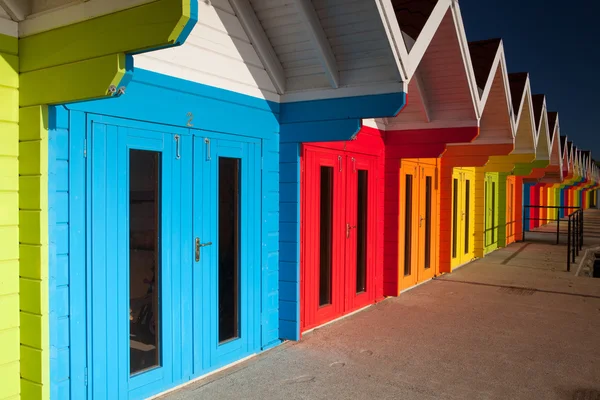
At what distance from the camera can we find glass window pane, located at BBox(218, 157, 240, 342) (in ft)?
16.7

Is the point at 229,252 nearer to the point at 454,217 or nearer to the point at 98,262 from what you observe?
the point at 98,262

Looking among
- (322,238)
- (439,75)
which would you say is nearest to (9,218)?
(322,238)

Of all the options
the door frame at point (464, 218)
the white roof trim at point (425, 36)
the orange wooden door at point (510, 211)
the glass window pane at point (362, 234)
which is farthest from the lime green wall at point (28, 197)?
the orange wooden door at point (510, 211)

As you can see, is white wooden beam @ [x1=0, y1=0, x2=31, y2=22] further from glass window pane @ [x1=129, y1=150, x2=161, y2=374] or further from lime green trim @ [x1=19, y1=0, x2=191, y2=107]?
glass window pane @ [x1=129, y1=150, x2=161, y2=374]

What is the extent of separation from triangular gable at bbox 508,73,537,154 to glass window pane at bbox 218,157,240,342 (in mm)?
7237

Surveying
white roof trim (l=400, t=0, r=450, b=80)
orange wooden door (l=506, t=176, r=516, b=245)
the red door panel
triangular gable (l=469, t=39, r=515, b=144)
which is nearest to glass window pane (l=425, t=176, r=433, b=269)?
triangular gable (l=469, t=39, r=515, b=144)

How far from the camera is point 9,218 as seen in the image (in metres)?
3.30

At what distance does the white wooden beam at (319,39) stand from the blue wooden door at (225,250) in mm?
958

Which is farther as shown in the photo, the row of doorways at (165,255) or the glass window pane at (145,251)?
the glass window pane at (145,251)

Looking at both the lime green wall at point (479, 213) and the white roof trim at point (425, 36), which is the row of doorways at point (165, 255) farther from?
the lime green wall at point (479, 213)

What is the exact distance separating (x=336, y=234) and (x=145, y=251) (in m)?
2.82

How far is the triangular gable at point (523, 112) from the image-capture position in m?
11.3

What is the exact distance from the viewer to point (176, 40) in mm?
2666

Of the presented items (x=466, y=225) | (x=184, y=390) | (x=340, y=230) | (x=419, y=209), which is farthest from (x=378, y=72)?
(x=466, y=225)
